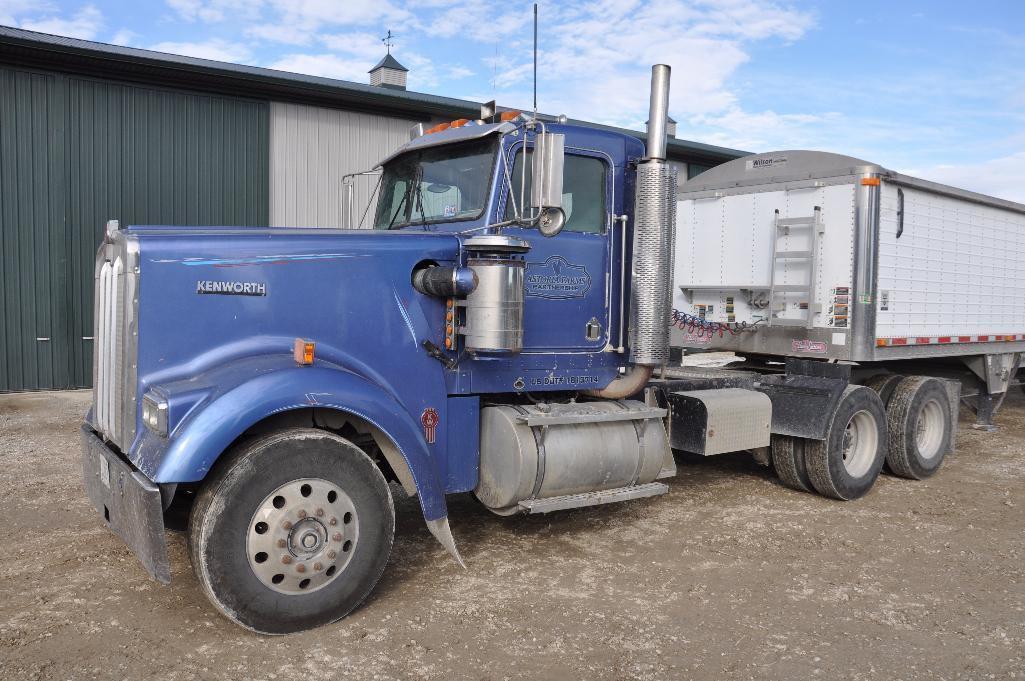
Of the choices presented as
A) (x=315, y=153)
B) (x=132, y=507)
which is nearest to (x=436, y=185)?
(x=132, y=507)

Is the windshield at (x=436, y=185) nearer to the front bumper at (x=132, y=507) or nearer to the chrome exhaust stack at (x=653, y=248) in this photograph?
the chrome exhaust stack at (x=653, y=248)

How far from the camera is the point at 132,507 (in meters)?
3.97

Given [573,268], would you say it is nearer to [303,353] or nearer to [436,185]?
[436,185]

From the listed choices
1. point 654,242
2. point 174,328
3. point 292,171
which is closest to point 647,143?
point 654,242

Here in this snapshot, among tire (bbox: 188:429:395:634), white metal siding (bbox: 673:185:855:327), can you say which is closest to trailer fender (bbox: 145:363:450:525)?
tire (bbox: 188:429:395:634)

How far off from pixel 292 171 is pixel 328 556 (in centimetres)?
1086

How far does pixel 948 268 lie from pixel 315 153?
9.99 metres

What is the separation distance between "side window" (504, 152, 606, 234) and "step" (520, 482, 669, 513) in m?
1.71

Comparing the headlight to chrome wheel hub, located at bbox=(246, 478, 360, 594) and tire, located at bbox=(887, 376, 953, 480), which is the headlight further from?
tire, located at bbox=(887, 376, 953, 480)

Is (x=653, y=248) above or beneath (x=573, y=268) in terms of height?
above

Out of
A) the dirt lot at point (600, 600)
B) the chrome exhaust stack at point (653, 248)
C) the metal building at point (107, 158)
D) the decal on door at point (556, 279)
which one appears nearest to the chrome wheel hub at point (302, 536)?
the dirt lot at point (600, 600)

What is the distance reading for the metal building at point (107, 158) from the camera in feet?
38.7

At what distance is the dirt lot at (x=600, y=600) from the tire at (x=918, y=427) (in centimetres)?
78

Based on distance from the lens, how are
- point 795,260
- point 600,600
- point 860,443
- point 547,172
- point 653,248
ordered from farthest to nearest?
1. point 860,443
2. point 795,260
3. point 653,248
4. point 600,600
5. point 547,172
